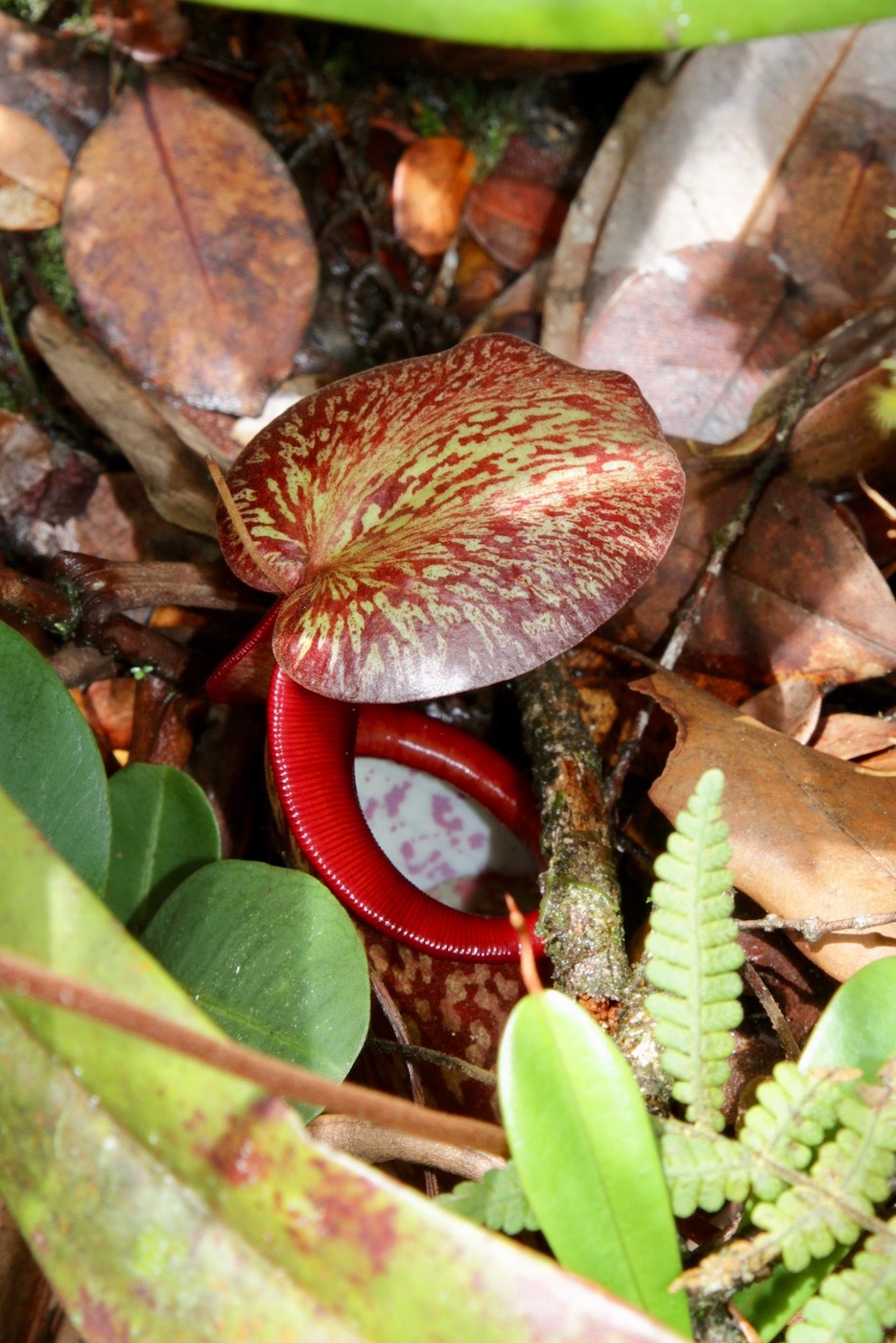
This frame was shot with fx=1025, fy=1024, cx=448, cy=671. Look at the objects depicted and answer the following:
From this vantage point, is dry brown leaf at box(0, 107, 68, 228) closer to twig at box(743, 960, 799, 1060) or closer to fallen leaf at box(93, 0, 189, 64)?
fallen leaf at box(93, 0, 189, 64)

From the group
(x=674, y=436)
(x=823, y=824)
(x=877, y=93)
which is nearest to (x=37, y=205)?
(x=674, y=436)

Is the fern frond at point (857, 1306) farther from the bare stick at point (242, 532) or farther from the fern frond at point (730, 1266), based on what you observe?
the bare stick at point (242, 532)

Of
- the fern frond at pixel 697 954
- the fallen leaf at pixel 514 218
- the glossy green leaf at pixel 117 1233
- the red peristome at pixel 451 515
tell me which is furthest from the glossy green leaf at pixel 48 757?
the fallen leaf at pixel 514 218

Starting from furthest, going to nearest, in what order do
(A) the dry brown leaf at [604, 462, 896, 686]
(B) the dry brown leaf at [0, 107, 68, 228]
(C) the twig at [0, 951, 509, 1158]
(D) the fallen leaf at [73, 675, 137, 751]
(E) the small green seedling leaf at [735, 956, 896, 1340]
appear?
(B) the dry brown leaf at [0, 107, 68, 228], (D) the fallen leaf at [73, 675, 137, 751], (A) the dry brown leaf at [604, 462, 896, 686], (E) the small green seedling leaf at [735, 956, 896, 1340], (C) the twig at [0, 951, 509, 1158]

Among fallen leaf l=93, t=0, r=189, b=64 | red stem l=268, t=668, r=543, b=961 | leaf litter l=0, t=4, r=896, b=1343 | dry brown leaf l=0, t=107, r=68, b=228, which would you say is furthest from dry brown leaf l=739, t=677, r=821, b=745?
fallen leaf l=93, t=0, r=189, b=64

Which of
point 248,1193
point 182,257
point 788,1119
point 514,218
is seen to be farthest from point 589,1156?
point 514,218

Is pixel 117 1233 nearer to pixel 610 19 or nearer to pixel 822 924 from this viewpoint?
pixel 822 924
